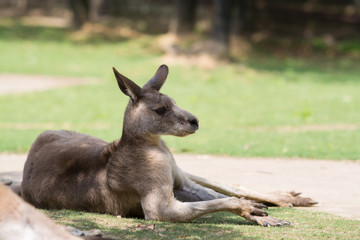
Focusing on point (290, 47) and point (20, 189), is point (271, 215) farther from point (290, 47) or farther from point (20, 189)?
point (290, 47)

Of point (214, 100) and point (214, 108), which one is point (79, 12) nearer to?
point (214, 100)

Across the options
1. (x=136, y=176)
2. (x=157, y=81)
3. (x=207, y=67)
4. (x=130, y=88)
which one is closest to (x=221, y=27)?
(x=207, y=67)

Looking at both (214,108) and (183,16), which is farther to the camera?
(183,16)

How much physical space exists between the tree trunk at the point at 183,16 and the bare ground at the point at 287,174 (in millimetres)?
15207

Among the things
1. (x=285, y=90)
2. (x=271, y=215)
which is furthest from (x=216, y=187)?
(x=285, y=90)

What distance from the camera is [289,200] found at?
6875 mm

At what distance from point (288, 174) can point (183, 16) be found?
1689 centimetres

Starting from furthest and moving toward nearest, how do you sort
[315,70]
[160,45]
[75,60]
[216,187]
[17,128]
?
[160,45]
[75,60]
[315,70]
[17,128]
[216,187]

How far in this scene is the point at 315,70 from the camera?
21359 millimetres

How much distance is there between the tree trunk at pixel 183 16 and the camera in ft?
80.7

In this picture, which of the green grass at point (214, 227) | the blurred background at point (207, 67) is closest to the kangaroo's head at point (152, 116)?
the green grass at point (214, 227)

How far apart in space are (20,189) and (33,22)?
2482 cm

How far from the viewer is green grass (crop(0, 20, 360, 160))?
1097cm

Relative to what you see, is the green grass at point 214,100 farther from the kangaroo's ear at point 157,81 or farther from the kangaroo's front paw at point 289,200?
the kangaroo's ear at point 157,81
